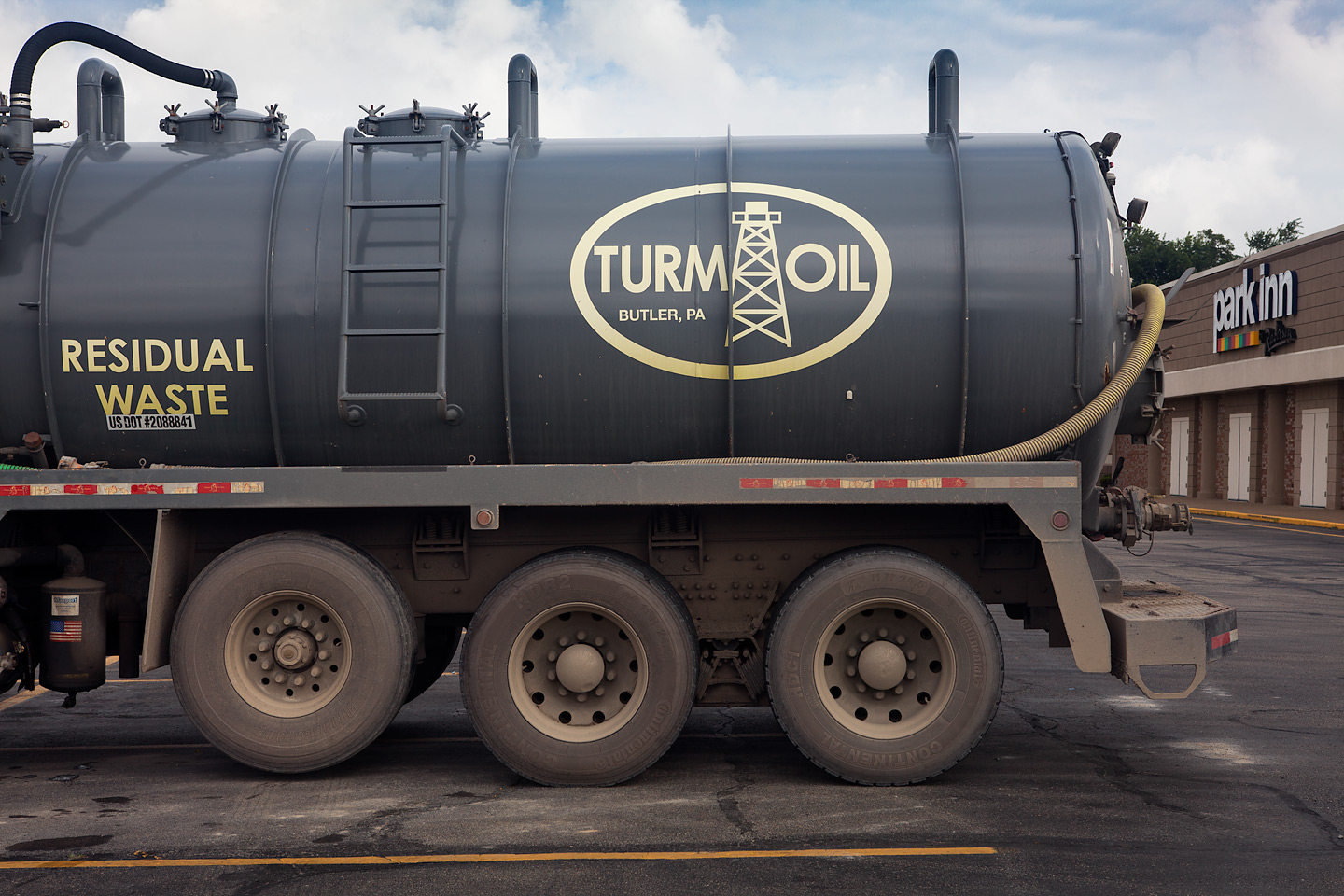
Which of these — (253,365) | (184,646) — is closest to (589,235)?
(253,365)

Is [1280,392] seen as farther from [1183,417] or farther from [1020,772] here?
[1020,772]

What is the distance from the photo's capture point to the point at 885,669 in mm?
5809

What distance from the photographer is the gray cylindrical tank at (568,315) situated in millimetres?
5965

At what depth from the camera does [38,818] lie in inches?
212

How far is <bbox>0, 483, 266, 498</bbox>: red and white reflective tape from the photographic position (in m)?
5.83

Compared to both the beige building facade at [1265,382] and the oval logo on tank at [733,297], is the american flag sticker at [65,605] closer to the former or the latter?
the oval logo on tank at [733,297]

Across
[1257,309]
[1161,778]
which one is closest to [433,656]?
[1161,778]

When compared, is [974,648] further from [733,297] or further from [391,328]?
[391,328]

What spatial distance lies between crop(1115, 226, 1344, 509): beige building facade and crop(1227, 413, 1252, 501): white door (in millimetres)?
33

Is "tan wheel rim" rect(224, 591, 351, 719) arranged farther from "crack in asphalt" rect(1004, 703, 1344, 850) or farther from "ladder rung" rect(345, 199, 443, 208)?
"crack in asphalt" rect(1004, 703, 1344, 850)

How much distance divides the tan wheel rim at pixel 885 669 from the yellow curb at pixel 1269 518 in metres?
20.2

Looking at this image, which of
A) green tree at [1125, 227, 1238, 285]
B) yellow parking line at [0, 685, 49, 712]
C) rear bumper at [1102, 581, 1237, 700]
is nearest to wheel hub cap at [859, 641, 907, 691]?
rear bumper at [1102, 581, 1237, 700]

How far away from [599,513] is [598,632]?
65cm

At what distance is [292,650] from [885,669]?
3.14 metres
